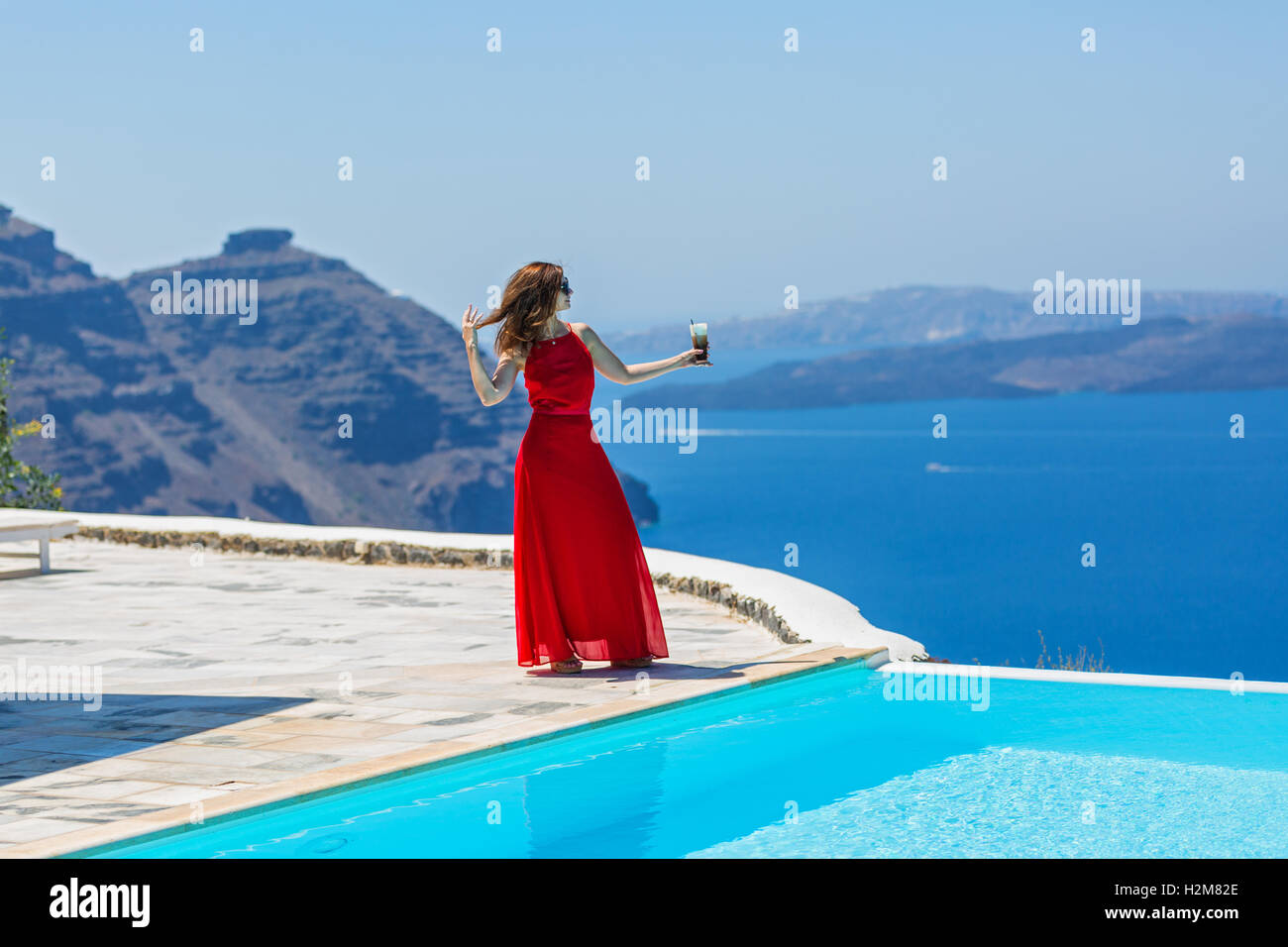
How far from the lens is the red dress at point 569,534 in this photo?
18.3ft

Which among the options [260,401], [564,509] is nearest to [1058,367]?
[260,401]

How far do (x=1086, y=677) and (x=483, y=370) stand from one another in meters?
2.81

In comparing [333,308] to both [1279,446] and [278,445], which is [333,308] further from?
[1279,446]

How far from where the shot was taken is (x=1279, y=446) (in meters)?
133

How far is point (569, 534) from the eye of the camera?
5.59 meters

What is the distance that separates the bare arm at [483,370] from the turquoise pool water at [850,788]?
1.36 meters

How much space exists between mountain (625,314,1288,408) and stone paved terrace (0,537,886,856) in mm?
164029

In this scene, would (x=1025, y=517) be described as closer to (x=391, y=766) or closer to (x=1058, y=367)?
(x=1058, y=367)

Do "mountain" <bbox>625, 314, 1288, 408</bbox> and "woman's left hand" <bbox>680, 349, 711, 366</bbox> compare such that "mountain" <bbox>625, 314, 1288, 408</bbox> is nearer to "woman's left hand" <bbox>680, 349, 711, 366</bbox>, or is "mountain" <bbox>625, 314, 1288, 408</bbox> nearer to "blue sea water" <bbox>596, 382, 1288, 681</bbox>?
"blue sea water" <bbox>596, 382, 1288, 681</bbox>

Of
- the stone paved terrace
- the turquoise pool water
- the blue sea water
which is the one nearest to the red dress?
the stone paved terrace

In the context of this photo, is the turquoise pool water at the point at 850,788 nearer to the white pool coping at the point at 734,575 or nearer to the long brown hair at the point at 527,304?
the white pool coping at the point at 734,575

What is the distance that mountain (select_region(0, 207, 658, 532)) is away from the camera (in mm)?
121125

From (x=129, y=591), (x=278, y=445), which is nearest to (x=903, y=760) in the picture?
(x=129, y=591)
